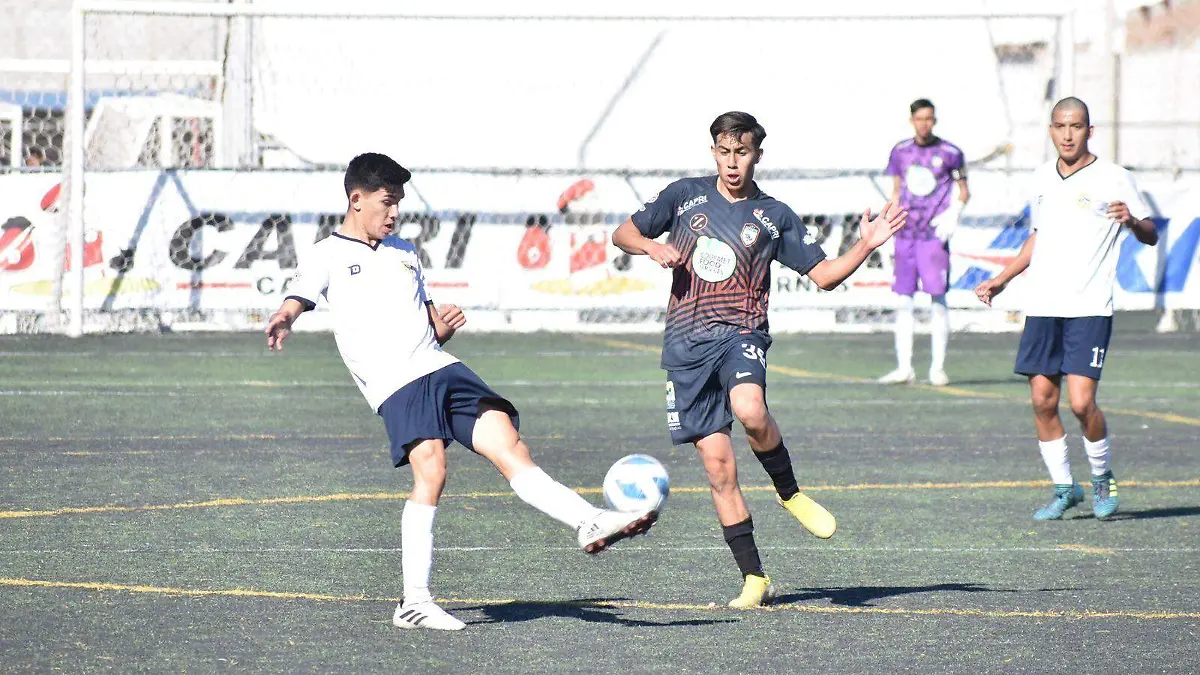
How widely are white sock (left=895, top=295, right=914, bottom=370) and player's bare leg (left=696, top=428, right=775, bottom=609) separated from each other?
9.24 meters

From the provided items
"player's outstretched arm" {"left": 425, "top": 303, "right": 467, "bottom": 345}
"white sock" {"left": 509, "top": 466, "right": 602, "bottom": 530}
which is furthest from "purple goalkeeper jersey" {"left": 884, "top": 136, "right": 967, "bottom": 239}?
"white sock" {"left": 509, "top": 466, "right": 602, "bottom": 530}

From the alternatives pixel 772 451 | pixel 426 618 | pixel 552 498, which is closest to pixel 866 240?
pixel 772 451

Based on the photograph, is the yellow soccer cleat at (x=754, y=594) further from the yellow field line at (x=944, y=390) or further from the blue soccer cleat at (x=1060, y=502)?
the yellow field line at (x=944, y=390)

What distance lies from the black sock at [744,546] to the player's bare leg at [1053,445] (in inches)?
107

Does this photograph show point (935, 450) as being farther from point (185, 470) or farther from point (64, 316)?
point (64, 316)

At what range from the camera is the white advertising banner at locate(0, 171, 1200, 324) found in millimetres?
20562

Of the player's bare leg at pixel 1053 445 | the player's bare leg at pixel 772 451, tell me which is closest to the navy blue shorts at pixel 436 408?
the player's bare leg at pixel 772 451

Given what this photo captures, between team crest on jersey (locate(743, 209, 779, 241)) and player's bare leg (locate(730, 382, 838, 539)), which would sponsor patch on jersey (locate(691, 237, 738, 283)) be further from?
player's bare leg (locate(730, 382, 838, 539))

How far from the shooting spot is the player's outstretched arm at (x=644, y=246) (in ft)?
23.2

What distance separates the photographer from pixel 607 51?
77.5ft

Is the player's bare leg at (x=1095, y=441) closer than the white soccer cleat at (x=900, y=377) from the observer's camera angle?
Yes

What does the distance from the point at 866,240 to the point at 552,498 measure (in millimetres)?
1481

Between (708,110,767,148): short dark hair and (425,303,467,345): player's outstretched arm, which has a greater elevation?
(708,110,767,148): short dark hair

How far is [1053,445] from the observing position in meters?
9.64
